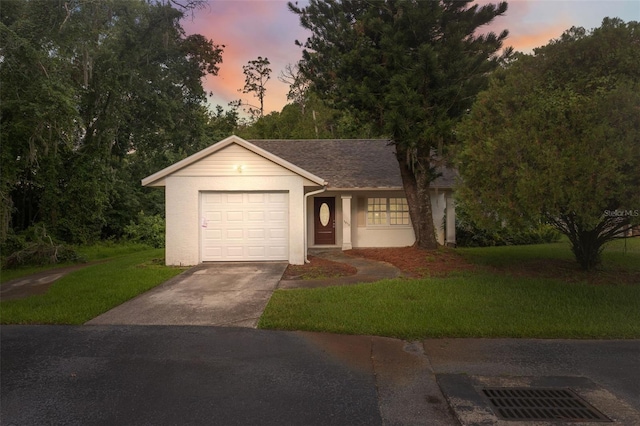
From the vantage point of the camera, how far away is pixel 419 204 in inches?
540

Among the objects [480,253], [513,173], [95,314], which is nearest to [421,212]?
[480,253]

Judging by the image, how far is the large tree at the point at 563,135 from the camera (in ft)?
21.1

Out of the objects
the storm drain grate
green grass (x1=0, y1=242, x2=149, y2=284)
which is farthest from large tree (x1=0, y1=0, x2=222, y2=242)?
the storm drain grate

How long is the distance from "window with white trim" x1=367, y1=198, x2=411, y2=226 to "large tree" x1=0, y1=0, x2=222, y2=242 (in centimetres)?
1036

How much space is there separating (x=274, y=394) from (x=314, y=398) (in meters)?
0.40

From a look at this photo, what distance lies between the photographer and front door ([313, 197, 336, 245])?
16984 mm

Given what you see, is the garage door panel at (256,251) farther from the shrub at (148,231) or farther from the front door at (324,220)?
the shrub at (148,231)

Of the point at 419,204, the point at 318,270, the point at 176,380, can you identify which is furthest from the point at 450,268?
the point at 176,380

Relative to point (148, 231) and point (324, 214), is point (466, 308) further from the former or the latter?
point (148, 231)

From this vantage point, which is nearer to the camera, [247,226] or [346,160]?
[247,226]

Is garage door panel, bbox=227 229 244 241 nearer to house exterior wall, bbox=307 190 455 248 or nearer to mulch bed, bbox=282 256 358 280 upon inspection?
mulch bed, bbox=282 256 358 280

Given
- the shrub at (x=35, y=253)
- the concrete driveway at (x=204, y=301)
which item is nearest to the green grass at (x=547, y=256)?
the concrete driveway at (x=204, y=301)

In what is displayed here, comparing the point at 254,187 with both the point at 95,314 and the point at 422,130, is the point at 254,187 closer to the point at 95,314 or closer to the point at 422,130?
the point at 422,130

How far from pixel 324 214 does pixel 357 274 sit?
6.79 m
